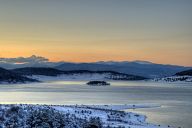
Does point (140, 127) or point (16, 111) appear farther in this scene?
point (140, 127)

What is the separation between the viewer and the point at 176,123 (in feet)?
180

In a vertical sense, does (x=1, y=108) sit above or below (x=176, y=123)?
above

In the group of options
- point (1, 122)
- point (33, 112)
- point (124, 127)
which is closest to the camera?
point (1, 122)

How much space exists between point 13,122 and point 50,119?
3.36 m

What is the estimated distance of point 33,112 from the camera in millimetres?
38188

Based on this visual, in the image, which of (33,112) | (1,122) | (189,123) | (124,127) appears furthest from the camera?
(189,123)

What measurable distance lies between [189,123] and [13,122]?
89.3 ft

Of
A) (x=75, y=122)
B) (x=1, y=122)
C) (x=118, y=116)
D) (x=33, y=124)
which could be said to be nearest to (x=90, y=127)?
(x=75, y=122)

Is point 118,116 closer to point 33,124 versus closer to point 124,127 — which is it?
point 124,127

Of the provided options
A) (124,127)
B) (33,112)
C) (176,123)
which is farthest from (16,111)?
(176,123)

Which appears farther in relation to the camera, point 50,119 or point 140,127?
point 140,127

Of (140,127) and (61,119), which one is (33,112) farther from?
(140,127)

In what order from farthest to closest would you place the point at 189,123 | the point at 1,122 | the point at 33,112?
the point at 189,123 → the point at 33,112 → the point at 1,122

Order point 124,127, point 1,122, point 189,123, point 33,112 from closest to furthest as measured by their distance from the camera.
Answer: point 1,122, point 33,112, point 124,127, point 189,123
